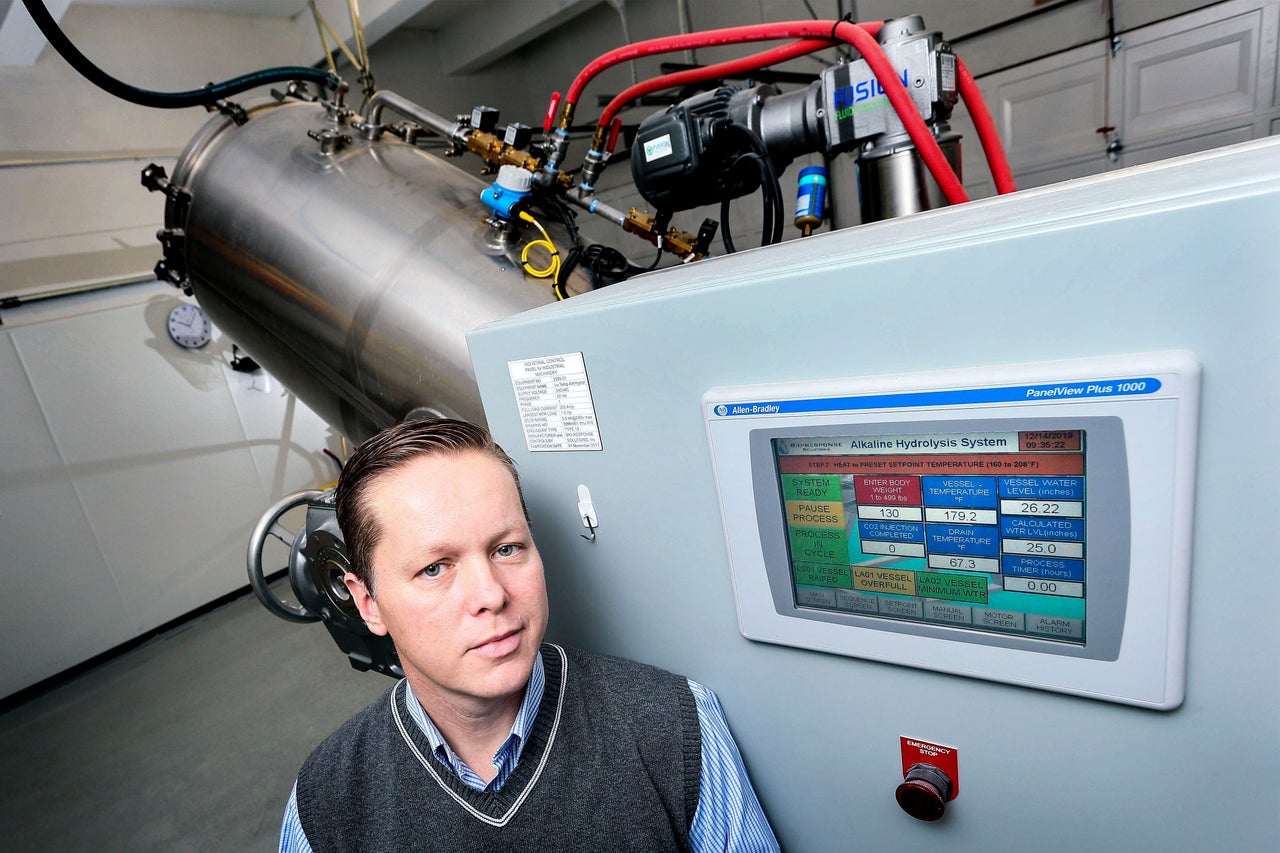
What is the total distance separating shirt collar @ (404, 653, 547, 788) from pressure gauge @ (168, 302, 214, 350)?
3002 mm

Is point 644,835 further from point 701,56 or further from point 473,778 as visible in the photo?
point 701,56

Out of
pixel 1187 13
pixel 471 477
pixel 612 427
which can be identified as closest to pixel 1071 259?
pixel 612 427

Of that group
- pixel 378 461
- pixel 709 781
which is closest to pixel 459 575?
pixel 378 461

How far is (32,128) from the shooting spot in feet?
8.76

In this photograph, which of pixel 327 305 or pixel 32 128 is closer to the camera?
pixel 327 305

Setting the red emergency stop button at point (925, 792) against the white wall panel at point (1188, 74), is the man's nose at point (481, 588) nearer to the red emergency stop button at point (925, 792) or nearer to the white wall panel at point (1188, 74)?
the red emergency stop button at point (925, 792)

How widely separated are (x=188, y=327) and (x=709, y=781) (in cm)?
332

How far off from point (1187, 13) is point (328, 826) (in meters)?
2.96

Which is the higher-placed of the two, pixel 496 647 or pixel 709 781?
pixel 496 647

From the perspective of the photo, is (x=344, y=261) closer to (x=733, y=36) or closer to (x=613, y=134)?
(x=613, y=134)

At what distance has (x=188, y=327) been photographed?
9.82ft

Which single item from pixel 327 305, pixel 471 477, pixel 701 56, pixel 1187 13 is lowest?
pixel 471 477

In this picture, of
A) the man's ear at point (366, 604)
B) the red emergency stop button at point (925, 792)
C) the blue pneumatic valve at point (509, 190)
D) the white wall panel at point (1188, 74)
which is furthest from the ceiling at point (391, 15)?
the red emergency stop button at point (925, 792)

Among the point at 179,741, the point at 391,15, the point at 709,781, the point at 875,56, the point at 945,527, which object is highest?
the point at 391,15
